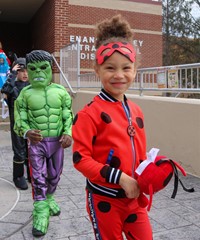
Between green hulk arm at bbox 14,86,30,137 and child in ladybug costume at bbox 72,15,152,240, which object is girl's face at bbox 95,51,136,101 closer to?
child in ladybug costume at bbox 72,15,152,240

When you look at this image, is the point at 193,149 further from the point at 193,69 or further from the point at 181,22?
the point at 181,22

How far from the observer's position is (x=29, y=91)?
11.5 ft

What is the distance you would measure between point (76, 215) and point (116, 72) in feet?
7.52

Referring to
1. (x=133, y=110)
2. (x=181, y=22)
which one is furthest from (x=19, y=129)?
(x=181, y=22)

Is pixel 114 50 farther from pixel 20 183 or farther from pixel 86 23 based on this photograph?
pixel 86 23

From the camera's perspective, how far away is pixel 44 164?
3.46 meters

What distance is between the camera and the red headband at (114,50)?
1.90 metres

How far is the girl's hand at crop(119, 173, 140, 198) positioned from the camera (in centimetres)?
171

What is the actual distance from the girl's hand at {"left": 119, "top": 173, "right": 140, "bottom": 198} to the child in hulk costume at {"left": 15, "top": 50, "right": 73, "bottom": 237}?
5.72ft

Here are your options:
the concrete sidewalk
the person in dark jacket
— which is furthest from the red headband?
the person in dark jacket

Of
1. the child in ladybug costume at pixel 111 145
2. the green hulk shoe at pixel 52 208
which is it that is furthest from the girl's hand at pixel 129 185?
the green hulk shoe at pixel 52 208

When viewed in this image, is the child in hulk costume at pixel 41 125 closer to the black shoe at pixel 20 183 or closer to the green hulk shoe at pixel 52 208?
the green hulk shoe at pixel 52 208

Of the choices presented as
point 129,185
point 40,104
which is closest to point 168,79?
point 40,104

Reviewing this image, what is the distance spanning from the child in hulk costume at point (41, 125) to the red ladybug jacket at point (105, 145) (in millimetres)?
1538
